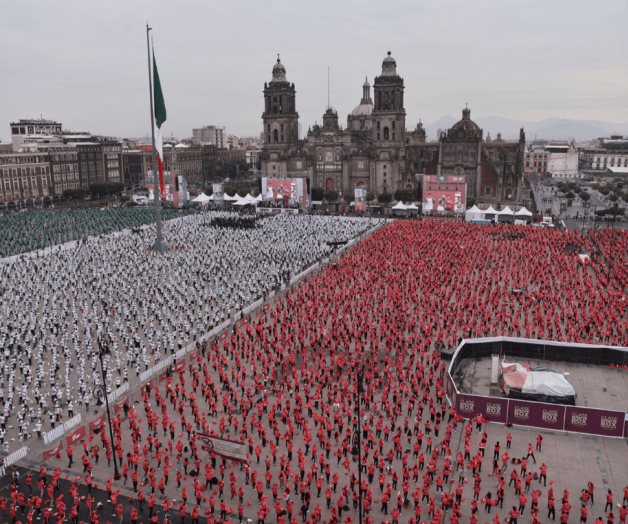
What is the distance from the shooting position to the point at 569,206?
87.8 m

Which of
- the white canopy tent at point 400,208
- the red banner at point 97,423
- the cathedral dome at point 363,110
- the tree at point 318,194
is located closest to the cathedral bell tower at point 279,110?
the tree at point 318,194

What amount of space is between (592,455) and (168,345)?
17.7 meters

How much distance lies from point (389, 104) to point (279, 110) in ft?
55.9

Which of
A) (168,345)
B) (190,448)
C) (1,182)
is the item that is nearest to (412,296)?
(168,345)

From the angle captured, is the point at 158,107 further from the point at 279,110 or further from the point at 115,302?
the point at 279,110

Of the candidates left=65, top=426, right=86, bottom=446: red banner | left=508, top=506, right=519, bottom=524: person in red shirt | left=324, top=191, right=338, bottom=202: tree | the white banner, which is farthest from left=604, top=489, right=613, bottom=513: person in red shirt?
left=324, top=191, right=338, bottom=202: tree

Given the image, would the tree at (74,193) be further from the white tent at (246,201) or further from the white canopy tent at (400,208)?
the white canopy tent at (400,208)

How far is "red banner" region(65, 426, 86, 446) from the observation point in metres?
18.0

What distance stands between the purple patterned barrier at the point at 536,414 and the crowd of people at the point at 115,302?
1453 cm

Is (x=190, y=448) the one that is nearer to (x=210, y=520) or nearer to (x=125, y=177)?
(x=210, y=520)

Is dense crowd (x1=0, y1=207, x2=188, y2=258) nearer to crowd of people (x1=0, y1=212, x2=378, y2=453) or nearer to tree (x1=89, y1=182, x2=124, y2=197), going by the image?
crowd of people (x1=0, y1=212, x2=378, y2=453)

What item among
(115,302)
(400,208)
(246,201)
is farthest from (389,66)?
(115,302)

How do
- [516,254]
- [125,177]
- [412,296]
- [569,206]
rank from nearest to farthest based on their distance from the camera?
[412,296]
[516,254]
[569,206]
[125,177]

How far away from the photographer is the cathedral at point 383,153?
261 feet
